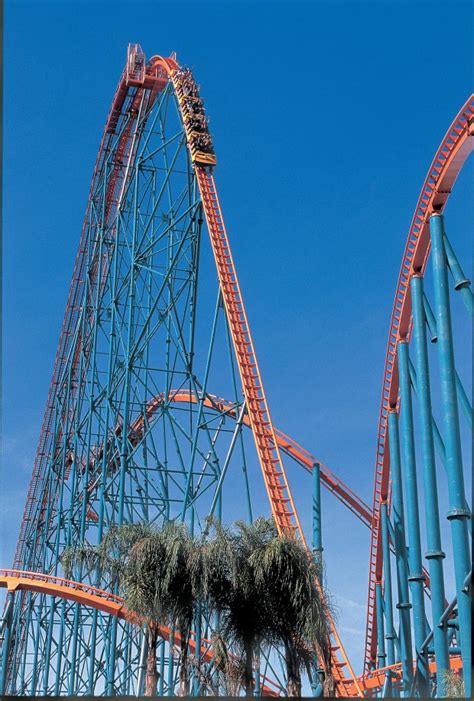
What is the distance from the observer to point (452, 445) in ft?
28.7

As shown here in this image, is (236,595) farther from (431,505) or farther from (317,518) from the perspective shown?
(317,518)

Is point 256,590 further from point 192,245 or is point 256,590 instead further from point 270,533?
point 192,245

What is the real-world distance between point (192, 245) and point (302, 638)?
7.35 m

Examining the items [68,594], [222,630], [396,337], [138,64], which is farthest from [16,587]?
[138,64]

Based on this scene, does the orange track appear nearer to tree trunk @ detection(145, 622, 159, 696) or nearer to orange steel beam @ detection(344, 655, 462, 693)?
orange steel beam @ detection(344, 655, 462, 693)

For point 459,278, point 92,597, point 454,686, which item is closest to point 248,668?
point 454,686

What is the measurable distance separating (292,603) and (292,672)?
60 cm

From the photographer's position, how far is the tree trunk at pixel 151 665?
843 cm

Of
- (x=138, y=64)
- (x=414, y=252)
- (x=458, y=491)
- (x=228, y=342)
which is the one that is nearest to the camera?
(x=458, y=491)

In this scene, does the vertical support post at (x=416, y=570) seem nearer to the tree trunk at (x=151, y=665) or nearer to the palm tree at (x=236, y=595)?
the palm tree at (x=236, y=595)

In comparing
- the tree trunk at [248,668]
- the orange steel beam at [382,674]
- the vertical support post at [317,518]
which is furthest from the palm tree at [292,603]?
the vertical support post at [317,518]

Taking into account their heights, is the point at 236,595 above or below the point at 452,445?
below

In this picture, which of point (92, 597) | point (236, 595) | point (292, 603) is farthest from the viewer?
point (92, 597)

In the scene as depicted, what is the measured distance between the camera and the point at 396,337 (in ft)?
39.2
